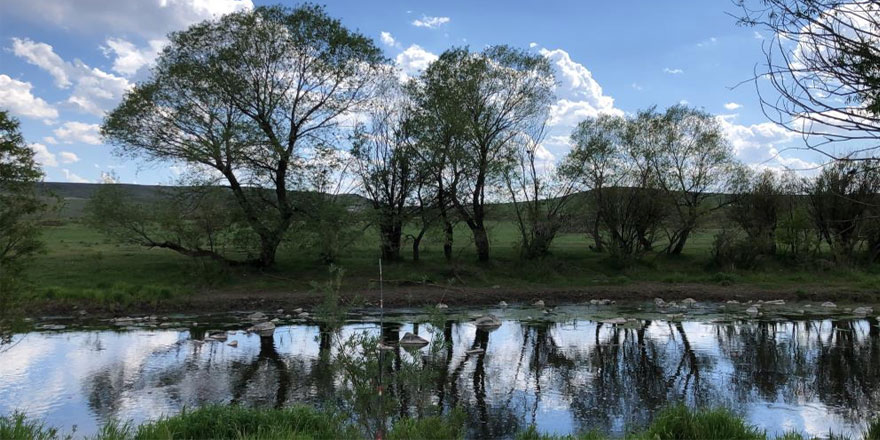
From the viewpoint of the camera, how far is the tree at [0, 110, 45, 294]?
38.8ft

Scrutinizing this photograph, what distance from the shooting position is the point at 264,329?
65.8 feet

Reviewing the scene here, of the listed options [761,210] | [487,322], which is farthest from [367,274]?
[761,210]

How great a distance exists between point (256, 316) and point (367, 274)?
909 centimetres

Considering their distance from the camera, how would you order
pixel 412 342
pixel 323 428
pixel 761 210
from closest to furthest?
pixel 323 428
pixel 412 342
pixel 761 210

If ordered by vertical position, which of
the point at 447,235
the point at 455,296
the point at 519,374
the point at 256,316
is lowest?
the point at 519,374

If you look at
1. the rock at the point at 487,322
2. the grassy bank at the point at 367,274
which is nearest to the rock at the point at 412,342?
the rock at the point at 487,322

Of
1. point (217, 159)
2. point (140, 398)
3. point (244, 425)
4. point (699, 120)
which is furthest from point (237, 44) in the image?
point (699, 120)

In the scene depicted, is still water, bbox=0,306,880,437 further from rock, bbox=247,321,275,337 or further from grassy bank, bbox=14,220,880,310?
grassy bank, bbox=14,220,880,310

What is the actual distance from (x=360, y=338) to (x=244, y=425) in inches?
105

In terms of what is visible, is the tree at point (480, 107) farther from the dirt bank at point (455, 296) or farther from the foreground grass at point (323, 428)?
the foreground grass at point (323, 428)

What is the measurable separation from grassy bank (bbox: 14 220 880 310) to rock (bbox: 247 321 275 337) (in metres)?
6.33

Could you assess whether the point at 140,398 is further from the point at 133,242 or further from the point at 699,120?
the point at 699,120

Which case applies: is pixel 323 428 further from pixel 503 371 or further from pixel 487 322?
pixel 487 322

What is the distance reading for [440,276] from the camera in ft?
103
